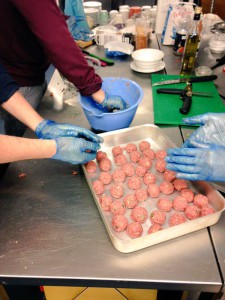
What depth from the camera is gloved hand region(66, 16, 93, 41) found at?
2.30 meters

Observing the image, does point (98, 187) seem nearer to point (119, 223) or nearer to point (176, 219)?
point (119, 223)

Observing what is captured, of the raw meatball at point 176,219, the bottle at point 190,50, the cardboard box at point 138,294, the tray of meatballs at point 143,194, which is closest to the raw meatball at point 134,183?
the tray of meatballs at point 143,194

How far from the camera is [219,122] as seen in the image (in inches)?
49.3

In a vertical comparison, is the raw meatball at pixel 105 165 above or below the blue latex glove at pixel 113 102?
below

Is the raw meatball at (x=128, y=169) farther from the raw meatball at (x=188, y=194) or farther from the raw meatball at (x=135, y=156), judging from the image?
the raw meatball at (x=188, y=194)

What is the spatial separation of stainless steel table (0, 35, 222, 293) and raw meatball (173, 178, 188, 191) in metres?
0.22

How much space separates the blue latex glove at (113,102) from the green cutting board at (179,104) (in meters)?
0.22

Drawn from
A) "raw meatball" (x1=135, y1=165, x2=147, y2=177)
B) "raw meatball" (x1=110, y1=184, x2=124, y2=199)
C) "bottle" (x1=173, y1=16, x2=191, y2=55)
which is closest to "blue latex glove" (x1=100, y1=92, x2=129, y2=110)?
"raw meatball" (x1=135, y1=165, x2=147, y2=177)

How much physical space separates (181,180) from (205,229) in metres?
0.23

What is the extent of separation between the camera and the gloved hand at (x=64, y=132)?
119 cm

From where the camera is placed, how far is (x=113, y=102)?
1.46 meters

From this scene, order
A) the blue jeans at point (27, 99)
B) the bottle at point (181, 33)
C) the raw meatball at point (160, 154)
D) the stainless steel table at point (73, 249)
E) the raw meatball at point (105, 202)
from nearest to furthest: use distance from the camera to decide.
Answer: the stainless steel table at point (73, 249), the raw meatball at point (105, 202), the raw meatball at point (160, 154), the blue jeans at point (27, 99), the bottle at point (181, 33)

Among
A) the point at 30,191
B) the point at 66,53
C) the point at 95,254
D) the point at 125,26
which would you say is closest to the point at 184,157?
the point at 95,254

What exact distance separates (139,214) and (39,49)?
1264 mm
